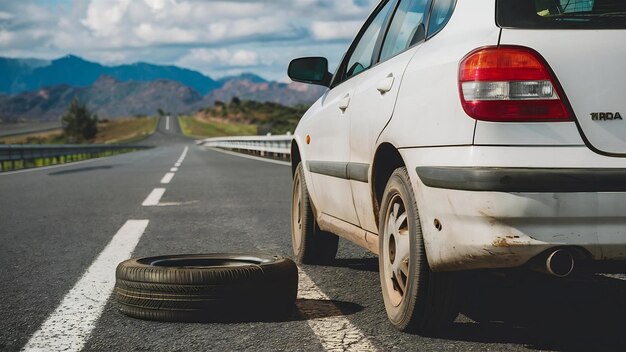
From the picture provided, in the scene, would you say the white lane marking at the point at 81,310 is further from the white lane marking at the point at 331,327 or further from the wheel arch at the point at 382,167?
the wheel arch at the point at 382,167

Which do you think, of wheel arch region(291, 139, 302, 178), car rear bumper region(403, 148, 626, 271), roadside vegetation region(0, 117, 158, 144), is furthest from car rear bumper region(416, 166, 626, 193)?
roadside vegetation region(0, 117, 158, 144)

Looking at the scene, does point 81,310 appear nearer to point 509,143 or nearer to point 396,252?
point 396,252

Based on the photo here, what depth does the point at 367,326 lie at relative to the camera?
11.3 ft

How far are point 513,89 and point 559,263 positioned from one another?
0.62 m

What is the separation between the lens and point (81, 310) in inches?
150

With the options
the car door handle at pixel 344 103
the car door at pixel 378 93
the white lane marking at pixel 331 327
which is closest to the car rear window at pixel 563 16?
the car door at pixel 378 93

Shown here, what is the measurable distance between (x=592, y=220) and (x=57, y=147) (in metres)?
28.4

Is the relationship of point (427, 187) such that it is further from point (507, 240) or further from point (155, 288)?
point (155, 288)

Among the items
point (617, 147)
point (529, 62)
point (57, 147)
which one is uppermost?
point (529, 62)

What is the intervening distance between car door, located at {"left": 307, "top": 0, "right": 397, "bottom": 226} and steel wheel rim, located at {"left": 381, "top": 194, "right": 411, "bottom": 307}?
574 millimetres

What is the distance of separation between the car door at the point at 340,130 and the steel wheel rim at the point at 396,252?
0.57 meters

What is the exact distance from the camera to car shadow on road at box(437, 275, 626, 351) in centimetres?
318

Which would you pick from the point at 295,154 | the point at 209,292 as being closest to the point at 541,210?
the point at 209,292

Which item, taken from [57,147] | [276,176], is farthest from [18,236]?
[57,147]
